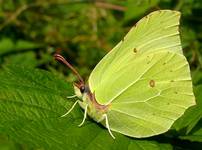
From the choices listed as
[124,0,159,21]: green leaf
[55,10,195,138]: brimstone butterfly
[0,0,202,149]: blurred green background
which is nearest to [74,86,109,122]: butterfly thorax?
[55,10,195,138]: brimstone butterfly

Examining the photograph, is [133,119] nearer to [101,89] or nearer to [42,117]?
[101,89]

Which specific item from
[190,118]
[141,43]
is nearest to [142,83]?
[141,43]

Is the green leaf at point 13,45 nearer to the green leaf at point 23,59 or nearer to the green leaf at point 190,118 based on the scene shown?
the green leaf at point 23,59

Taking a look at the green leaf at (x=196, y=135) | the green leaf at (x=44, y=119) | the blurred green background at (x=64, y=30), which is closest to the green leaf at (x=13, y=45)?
the blurred green background at (x=64, y=30)

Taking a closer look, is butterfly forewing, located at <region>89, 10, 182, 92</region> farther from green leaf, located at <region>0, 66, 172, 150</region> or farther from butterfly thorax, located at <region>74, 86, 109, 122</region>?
green leaf, located at <region>0, 66, 172, 150</region>

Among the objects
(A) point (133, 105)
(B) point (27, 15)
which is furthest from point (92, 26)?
(A) point (133, 105)
